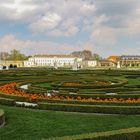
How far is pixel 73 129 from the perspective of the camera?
335 inches

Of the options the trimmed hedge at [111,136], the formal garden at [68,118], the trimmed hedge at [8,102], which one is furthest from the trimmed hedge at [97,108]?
the trimmed hedge at [111,136]

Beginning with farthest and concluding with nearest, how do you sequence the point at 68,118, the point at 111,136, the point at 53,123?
the point at 68,118
the point at 53,123
the point at 111,136

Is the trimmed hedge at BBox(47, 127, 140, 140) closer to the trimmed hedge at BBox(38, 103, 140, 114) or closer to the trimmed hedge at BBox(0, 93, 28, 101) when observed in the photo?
the trimmed hedge at BBox(38, 103, 140, 114)

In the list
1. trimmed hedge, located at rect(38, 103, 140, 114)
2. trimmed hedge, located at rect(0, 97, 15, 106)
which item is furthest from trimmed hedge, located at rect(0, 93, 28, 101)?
trimmed hedge, located at rect(38, 103, 140, 114)

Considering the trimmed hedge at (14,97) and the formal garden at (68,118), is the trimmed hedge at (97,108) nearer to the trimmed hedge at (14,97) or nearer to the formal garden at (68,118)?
the formal garden at (68,118)

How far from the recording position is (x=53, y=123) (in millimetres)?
9289

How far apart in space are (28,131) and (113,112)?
3.39m

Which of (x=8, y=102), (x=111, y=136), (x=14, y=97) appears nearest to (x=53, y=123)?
(x=111, y=136)

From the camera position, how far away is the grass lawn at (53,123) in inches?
319

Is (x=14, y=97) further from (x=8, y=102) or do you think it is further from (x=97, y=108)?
(x=97, y=108)

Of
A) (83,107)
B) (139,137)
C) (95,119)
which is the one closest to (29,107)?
(83,107)

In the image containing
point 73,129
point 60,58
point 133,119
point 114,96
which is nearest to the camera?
point 73,129

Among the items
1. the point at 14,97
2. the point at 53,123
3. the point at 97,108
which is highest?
the point at 14,97

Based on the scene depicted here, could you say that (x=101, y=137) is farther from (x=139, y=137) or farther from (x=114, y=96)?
(x=114, y=96)
